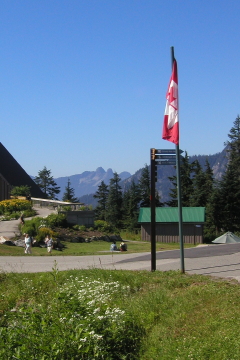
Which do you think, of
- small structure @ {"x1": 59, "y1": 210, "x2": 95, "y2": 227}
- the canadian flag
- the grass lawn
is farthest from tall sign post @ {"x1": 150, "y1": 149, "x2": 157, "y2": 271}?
small structure @ {"x1": 59, "y1": 210, "x2": 95, "y2": 227}

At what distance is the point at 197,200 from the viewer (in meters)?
65.6

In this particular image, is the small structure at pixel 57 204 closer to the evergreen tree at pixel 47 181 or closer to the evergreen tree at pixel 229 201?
the evergreen tree at pixel 229 201

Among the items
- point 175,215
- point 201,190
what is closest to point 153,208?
point 175,215

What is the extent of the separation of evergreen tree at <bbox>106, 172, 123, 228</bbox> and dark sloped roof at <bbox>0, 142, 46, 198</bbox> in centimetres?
2589

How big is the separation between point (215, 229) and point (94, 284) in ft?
164

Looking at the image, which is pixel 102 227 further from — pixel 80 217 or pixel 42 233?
pixel 42 233

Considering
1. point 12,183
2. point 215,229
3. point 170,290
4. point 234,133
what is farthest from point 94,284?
point 234,133

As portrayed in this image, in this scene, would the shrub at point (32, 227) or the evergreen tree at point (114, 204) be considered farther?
the evergreen tree at point (114, 204)

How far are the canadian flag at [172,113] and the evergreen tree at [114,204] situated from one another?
68.2 m

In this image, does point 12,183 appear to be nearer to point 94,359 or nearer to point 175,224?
point 175,224

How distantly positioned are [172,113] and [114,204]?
244 feet

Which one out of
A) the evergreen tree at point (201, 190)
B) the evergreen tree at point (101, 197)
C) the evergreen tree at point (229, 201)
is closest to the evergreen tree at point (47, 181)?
the evergreen tree at point (101, 197)

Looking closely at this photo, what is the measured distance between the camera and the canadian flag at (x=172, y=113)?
1223cm

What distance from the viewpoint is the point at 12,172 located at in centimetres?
5478
